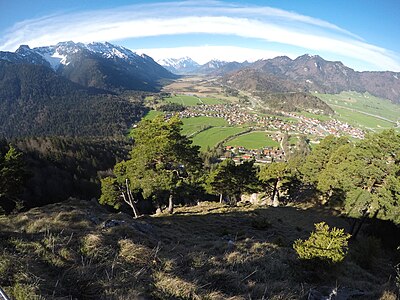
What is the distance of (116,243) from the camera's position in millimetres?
7430

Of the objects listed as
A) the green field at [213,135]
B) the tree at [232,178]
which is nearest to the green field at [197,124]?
the green field at [213,135]

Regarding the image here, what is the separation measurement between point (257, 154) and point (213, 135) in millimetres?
38663

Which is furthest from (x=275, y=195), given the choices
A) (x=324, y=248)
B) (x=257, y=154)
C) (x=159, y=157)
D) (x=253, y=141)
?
(x=253, y=141)

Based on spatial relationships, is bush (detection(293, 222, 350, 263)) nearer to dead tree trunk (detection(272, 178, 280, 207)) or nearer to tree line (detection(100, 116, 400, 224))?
tree line (detection(100, 116, 400, 224))

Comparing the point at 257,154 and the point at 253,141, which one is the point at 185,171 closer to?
the point at 257,154

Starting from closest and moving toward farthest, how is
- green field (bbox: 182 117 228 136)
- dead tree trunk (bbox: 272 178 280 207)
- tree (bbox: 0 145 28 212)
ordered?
tree (bbox: 0 145 28 212) → dead tree trunk (bbox: 272 178 280 207) → green field (bbox: 182 117 228 136)

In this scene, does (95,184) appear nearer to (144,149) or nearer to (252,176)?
(252,176)

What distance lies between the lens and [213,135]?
158 m

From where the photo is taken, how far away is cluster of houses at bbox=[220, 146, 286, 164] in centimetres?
11919

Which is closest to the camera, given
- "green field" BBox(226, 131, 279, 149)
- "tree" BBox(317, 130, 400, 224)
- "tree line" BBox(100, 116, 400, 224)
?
"tree line" BBox(100, 116, 400, 224)

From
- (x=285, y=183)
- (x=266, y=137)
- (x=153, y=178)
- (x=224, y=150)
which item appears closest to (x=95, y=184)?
(x=224, y=150)

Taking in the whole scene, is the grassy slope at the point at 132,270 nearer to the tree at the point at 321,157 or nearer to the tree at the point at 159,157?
the tree at the point at 159,157

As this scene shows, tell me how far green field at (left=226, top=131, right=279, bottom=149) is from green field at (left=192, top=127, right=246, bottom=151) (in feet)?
24.6

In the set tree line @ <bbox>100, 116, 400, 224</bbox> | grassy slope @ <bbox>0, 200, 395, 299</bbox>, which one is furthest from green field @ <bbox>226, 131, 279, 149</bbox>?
grassy slope @ <bbox>0, 200, 395, 299</bbox>
